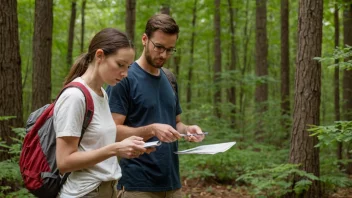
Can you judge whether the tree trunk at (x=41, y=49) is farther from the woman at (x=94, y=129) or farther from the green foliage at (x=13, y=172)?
the woman at (x=94, y=129)

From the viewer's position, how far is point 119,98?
9.44 ft

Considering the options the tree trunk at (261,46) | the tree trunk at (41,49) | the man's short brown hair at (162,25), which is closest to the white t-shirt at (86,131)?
the man's short brown hair at (162,25)

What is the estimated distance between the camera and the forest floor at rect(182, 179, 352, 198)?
7770 millimetres

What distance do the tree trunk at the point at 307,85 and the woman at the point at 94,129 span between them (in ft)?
14.6

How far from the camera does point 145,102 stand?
2.96m

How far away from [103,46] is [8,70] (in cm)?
437


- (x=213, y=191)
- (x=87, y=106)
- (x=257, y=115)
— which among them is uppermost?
(x=87, y=106)

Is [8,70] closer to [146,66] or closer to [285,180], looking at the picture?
[146,66]

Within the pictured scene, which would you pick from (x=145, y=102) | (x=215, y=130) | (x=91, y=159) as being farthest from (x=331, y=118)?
(x=91, y=159)

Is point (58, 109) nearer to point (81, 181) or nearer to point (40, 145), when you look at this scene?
point (40, 145)

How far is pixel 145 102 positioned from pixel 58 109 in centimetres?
98

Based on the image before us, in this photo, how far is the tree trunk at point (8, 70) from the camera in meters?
6.02

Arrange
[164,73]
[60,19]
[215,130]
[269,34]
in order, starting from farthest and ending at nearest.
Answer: [269,34] → [60,19] → [215,130] → [164,73]

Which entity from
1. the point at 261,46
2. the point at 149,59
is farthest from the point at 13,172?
the point at 261,46
